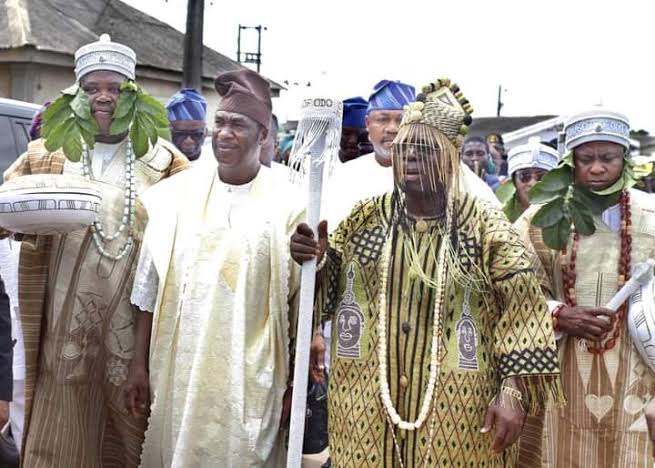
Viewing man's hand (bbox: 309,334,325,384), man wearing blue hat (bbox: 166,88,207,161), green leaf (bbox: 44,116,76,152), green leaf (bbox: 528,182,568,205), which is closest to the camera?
man's hand (bbox: 309,334,325,384)

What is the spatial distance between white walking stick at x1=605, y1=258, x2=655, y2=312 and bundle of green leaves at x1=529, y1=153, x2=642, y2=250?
0.30 m

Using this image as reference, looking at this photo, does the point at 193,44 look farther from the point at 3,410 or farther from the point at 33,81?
the point at 3,410

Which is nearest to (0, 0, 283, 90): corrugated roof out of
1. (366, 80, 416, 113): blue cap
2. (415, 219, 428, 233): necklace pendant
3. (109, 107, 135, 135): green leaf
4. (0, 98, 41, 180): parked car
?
(0, 98, 41, 180): parked car

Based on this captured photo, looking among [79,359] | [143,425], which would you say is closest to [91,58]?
[79,359]

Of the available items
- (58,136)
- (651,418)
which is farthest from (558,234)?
(58,136)

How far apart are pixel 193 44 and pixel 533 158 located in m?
11.7

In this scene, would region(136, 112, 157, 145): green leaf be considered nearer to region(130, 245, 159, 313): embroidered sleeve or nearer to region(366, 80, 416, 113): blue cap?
region(130, 245, 159, 313): embroidered sleeve

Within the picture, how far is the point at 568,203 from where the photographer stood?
5039mm

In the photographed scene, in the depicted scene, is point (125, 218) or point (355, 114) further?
point (355, 114)

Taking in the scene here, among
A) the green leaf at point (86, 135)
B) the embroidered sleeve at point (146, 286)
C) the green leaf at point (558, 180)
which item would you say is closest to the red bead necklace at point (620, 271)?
the green leaf at point (558, 180)

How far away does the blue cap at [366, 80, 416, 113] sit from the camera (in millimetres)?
6723

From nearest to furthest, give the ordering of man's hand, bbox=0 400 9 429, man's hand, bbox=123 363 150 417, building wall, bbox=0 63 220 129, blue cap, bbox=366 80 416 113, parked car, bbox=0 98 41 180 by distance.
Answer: man's hand, bbox=0 400 9 429 < man's hand, bbox=123 363 150 417 < blue cap, bbox=366 80 416 113 < parked car, bbox=0 98 41 180 < building wall, bbox=0 63 220 129

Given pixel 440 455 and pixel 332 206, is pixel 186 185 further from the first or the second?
pixel 440 455

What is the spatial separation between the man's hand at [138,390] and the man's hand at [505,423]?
181 cm
